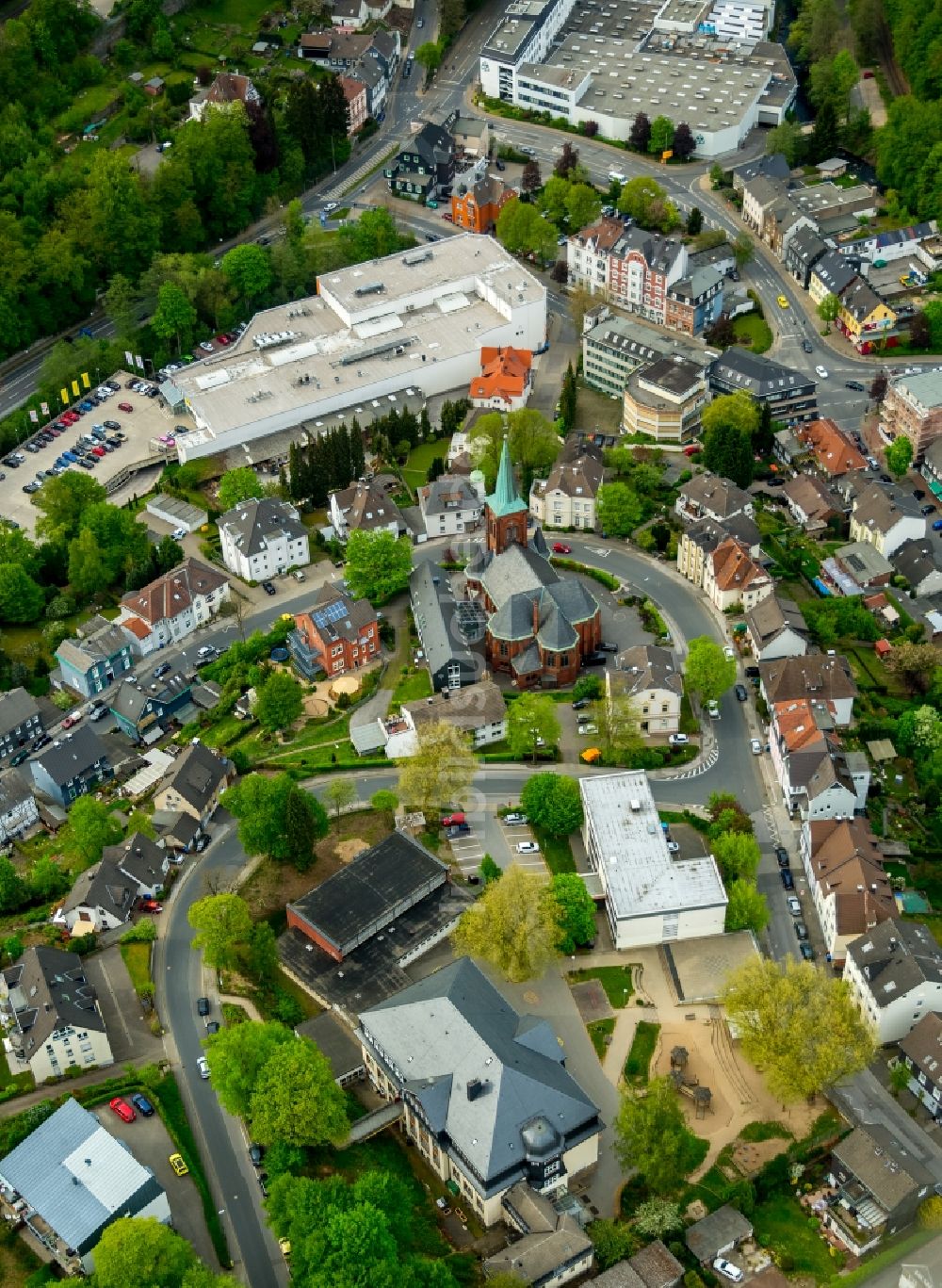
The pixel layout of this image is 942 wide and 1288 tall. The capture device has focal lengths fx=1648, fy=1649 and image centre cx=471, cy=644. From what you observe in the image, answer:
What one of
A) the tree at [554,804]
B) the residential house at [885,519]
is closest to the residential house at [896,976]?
the tree at [554,804]

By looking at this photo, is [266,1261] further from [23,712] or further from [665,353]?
[665,353]

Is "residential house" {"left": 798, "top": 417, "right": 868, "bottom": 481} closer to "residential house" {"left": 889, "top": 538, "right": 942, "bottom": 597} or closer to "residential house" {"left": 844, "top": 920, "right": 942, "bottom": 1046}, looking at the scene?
"residential house" {"left": 889, "top": 538, "right": 942, "bottom": 597}

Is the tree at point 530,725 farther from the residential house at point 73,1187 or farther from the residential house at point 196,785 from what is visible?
the residential house at point 73,1187

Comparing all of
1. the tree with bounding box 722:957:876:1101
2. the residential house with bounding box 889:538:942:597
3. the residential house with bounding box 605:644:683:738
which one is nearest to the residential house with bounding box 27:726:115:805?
the residential house with bounding box 605:644:683:738

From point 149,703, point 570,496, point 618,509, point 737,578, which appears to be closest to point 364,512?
point 570,496

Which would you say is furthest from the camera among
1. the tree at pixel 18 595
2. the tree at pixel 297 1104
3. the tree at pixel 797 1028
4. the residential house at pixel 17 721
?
the tree at pixel 18 595

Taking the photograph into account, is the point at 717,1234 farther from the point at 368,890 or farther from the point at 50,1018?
the point at 50,1018
